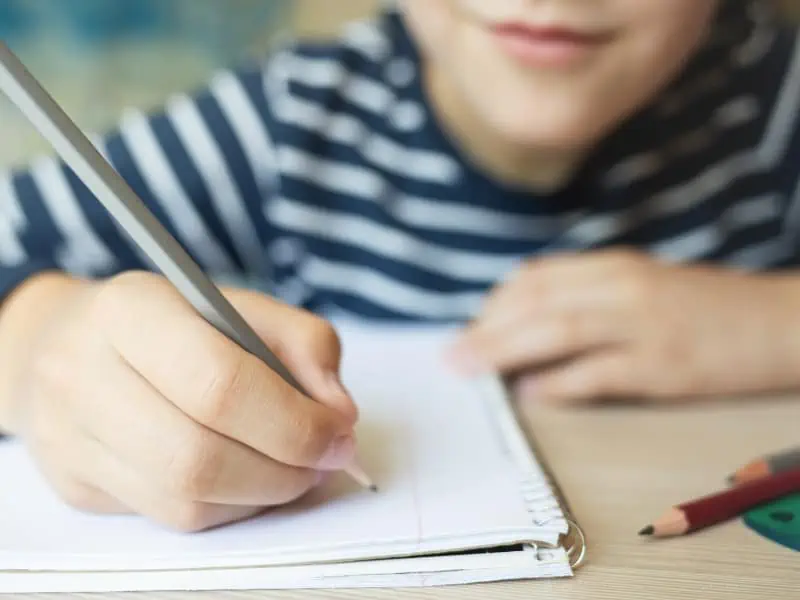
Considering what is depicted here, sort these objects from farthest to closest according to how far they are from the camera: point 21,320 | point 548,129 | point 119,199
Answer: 1. point 548,129
2. point 21,320
3. point 119,199

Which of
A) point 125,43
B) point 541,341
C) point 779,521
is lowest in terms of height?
point 779,521

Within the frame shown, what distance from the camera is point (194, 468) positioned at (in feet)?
0.68

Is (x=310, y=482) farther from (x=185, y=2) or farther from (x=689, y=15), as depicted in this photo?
(x=185, y=2)

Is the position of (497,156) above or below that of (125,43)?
below

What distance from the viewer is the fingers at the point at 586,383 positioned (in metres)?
0.34

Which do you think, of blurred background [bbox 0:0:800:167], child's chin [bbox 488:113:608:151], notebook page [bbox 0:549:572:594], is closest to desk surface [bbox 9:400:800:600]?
notebook page [bbox 0:549:572:594]

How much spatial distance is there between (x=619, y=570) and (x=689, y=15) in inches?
10.9

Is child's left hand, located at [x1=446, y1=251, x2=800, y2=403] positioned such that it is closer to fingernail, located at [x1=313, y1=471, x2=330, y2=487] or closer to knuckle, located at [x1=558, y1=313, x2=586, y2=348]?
knuckle, located at [x1=558, y1=313, x2=586, y2=348]

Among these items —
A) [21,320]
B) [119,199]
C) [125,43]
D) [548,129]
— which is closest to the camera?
[119,199]

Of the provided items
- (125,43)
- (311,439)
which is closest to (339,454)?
(311,439)

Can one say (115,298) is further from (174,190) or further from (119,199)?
(174,190)

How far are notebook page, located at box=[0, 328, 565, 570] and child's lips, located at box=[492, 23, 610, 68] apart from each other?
0.58ft

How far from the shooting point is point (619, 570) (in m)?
0.21

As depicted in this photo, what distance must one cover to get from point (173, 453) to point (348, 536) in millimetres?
51
